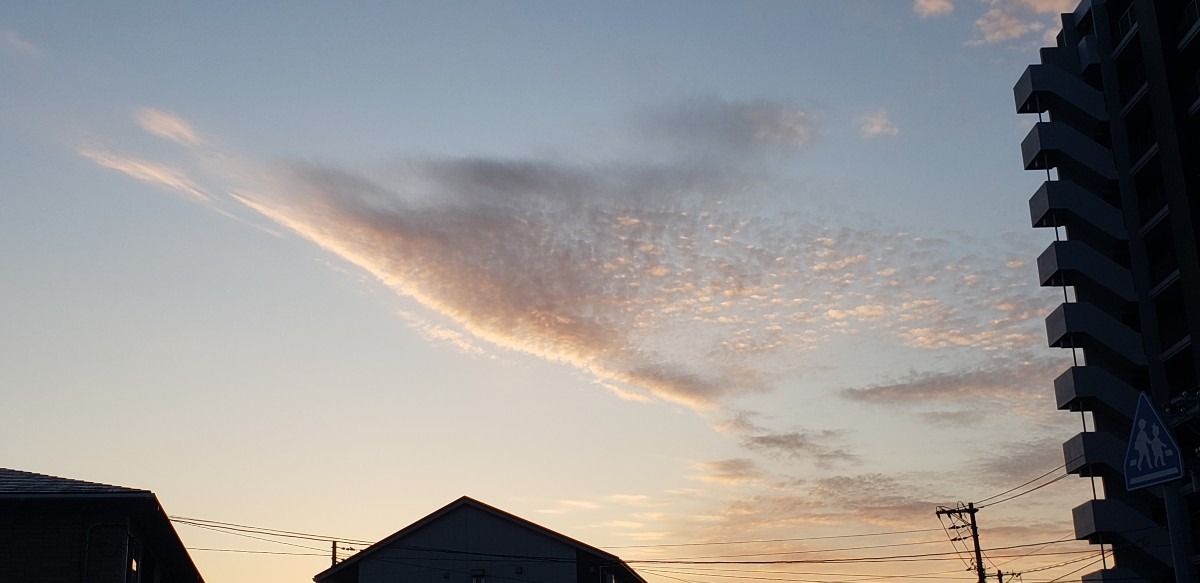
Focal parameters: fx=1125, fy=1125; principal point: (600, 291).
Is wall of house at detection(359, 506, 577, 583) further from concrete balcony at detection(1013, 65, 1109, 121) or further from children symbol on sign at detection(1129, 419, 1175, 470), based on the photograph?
children symbol on sign at detection(1129, 419, 1175, 470)

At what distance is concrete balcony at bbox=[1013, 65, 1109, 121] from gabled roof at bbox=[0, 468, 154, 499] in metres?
56.0

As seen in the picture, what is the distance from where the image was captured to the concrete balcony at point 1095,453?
60.6m

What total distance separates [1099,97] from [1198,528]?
85.1 feet

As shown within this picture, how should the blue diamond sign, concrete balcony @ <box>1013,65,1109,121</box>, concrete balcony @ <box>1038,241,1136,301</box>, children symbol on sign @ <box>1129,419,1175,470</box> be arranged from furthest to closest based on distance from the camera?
concrete balcony @ <box>1013,65,1109,121</box> < concrete balcony @ <box>1038,241,1136,301</box> < children symbol on sign @ <box>1129,419,1175,470</box> < the blue diamond sign

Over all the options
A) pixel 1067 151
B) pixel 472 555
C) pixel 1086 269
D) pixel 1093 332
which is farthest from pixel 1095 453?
pixel 472 555

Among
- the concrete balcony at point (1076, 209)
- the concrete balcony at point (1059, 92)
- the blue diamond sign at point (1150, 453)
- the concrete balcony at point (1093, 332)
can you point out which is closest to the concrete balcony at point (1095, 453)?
the concrete balcony at point (1093, 332)

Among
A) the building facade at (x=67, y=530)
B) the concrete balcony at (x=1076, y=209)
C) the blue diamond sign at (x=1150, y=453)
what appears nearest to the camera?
the blue diamond sign at (x=1150, y=453)

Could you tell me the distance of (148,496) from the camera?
100 ft

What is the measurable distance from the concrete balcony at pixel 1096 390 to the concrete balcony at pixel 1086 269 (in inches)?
184

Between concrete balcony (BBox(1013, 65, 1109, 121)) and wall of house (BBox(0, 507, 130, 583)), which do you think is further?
concrete balcony (BBox(1013, 65, 1109, 121))

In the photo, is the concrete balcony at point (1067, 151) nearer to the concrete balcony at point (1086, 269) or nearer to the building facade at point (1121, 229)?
the building facade at point (1121, 229)

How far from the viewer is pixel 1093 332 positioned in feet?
205

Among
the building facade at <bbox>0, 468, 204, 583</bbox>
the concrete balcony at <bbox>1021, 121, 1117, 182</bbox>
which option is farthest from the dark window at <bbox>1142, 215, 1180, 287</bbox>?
the building facade at <bbox>0, 468, 204, 583</bbox>

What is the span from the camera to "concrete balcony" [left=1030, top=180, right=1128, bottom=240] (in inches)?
2520
